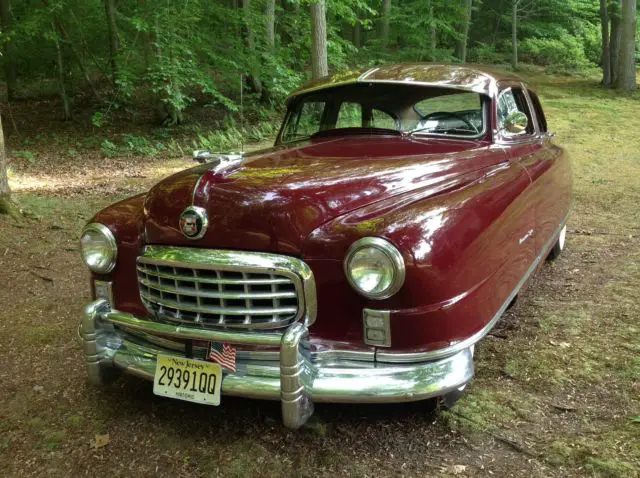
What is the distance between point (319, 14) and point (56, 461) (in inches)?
373

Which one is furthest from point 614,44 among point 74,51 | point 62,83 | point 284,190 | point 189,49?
point 284,190

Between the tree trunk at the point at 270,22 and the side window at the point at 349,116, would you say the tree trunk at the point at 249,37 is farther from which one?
the side window at the point at 349,116

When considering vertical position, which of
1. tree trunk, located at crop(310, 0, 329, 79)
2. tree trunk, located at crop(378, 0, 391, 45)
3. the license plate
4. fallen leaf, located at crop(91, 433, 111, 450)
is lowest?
fallen leaf, located at crop(91, 433, 111, 450)

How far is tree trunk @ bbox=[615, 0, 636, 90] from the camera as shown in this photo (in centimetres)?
1570

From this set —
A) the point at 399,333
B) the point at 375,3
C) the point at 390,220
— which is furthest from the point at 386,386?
the point at 375,3

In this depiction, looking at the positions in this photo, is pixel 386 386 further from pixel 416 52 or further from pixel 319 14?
pixel 416 52

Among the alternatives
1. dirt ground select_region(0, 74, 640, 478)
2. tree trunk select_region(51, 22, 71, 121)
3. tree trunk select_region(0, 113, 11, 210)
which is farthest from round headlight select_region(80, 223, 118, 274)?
tree trunk select_region(51, 22, 71, 121)

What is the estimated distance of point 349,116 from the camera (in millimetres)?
3994

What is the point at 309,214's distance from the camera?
7.89 feet

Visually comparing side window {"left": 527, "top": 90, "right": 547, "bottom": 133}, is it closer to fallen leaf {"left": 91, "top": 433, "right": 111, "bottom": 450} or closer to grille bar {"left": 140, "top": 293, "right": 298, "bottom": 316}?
grille bar {"left": 140, "top": 293, "right": 298, "bottom": 316}

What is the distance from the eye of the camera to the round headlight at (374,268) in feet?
7.11

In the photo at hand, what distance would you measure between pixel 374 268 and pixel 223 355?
2.57 feet

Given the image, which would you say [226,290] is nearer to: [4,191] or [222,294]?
[222,294]

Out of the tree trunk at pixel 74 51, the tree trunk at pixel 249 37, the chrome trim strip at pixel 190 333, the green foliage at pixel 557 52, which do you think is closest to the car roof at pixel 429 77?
the chrome trim strip at pixel 190 333
